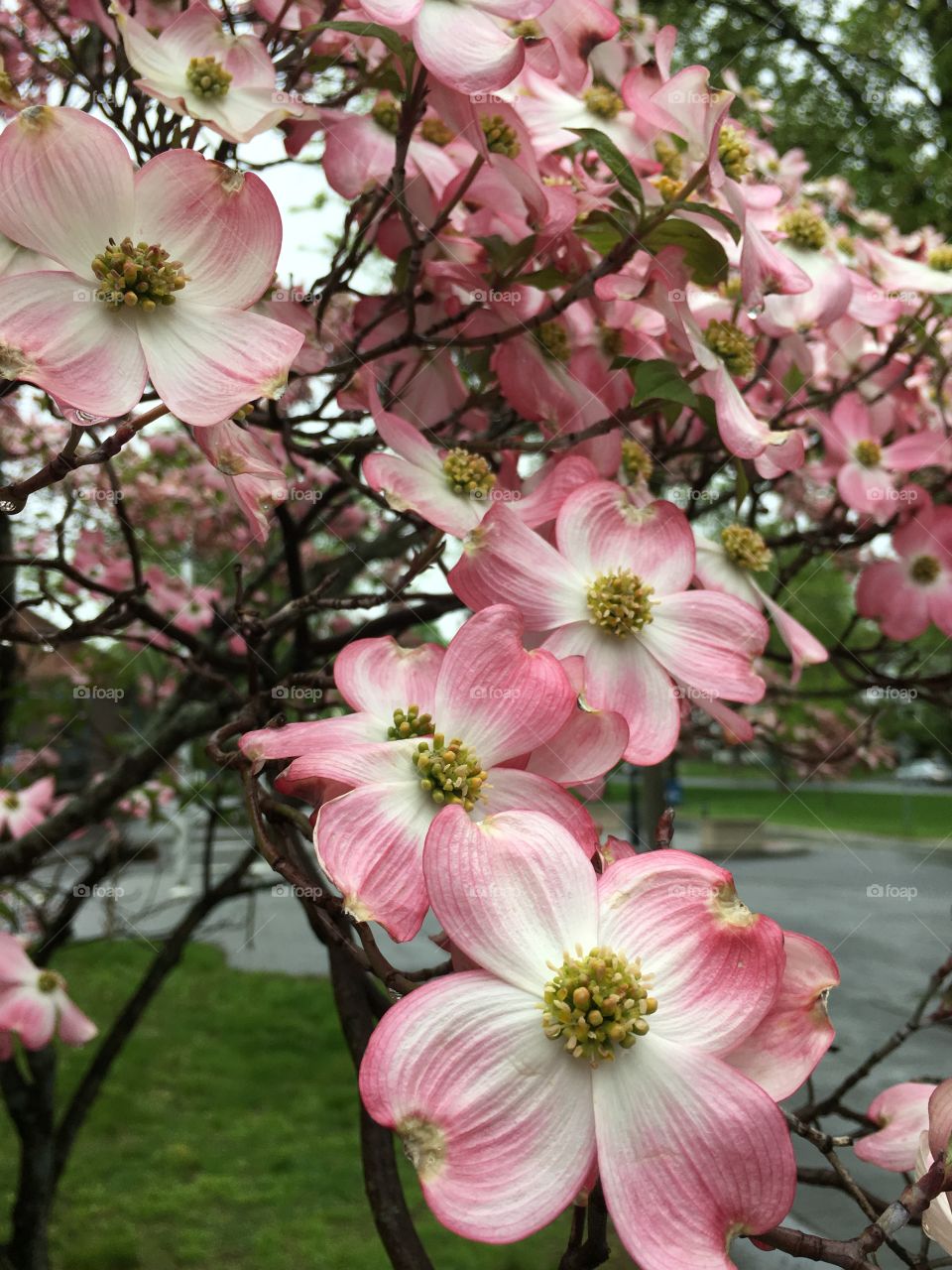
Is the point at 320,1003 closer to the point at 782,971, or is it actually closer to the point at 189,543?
the point at 189,543

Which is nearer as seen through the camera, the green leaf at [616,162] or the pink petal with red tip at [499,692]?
the pink petal with red tip at [499,692]

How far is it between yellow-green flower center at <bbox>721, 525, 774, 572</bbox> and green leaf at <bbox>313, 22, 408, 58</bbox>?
400mm

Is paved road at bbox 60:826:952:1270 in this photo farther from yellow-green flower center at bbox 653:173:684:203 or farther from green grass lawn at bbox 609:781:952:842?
green grass lawn at bbox 609:781:952:842

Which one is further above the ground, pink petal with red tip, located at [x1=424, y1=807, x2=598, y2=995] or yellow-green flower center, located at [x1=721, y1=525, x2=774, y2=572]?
yellow-green flower center, located at [x1=721, y1=525, x2=774, y2=572]

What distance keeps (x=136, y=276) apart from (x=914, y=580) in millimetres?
860

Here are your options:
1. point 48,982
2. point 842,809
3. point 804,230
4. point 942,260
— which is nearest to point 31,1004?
point 48,982

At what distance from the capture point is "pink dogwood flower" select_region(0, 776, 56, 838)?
1.78 metres

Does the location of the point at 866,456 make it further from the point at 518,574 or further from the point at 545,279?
the point at 518,574

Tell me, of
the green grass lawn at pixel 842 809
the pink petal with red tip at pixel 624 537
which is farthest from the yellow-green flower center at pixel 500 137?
the green grass lawn at pixel 842 809

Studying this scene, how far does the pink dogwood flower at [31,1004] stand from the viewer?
1.02 m

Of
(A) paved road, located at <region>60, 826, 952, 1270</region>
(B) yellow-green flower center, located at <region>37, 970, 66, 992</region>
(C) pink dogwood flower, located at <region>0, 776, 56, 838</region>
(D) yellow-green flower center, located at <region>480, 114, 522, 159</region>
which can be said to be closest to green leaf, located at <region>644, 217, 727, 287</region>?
(D) yellow-green flower center, located at <region>480, 114, 522, 159</region>

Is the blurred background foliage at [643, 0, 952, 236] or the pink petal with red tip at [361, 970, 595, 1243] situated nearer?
the pink petal with red tip at [361, 970, 595, 1243]

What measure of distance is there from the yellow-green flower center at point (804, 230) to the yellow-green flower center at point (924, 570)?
324 millimetres

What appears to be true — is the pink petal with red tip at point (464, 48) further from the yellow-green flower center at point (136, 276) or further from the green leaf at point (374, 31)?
the yellow-green flower center at point (136, 276)
